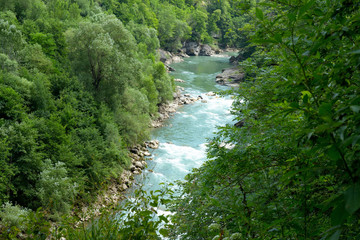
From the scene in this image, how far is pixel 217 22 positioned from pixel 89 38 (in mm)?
70663

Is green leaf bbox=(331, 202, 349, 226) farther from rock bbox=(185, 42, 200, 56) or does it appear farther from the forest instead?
rock bbox=(185, 42, 200, 56)

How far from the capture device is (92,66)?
720 inches

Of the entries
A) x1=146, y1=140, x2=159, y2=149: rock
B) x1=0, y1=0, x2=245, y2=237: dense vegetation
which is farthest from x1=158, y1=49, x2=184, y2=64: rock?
x1=146, y1=140, x2=159, y2=149: rock

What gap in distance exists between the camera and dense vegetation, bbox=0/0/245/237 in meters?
11.2

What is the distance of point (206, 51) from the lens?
65250 millimetres

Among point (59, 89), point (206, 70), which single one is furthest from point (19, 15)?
point (206, 70)

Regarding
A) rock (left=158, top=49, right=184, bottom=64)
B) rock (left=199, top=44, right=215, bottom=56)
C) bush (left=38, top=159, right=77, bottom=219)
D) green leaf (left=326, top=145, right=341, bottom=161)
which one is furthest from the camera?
rock (left=199, top=44, right=215, bottom=56)

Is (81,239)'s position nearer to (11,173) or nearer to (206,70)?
(11,173)

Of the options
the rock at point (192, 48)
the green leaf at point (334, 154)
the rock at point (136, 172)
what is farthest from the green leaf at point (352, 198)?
the rock at point (192, 48)

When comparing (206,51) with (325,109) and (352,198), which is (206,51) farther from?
(352,198)

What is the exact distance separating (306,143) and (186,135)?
19032 mm

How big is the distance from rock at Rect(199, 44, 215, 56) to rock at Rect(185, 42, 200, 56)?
3.40 feet

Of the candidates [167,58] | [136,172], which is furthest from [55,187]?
[167,58]

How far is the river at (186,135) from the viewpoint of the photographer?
1588cm
